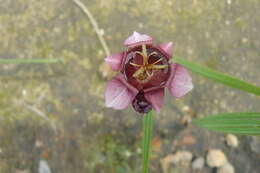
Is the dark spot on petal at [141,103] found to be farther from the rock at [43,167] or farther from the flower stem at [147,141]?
the rock at [43,167]

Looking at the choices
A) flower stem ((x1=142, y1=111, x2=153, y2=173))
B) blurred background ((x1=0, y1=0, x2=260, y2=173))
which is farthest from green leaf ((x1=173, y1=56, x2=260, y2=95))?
blurred background ((x1=0, y1=0, x2=260, y2=173))

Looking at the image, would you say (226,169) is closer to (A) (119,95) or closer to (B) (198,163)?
(B) (198,163)

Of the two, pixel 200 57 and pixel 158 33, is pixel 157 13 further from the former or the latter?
pixel 200 57

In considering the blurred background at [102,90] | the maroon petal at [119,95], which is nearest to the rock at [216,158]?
the blurred background at [102,90]

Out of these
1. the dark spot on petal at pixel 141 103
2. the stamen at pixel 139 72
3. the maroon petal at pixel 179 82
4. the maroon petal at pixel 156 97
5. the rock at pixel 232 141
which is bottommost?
the rock at pixel 232 141

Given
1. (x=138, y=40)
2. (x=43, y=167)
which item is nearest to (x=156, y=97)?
(x=138, y=40)

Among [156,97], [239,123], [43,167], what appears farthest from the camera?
[43,167]
